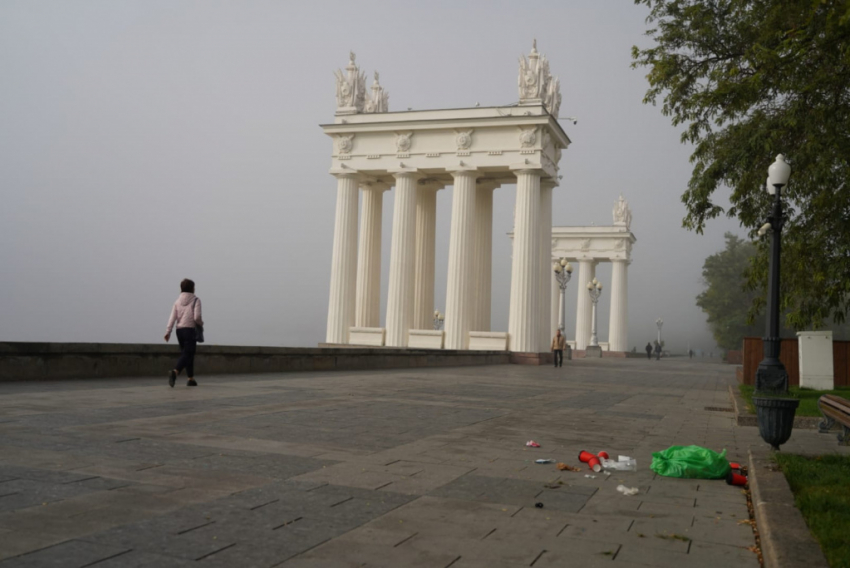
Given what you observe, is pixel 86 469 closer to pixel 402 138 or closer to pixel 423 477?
pixel 423 477

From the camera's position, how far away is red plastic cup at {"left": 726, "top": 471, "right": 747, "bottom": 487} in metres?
6.95

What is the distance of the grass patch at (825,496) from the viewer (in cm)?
448

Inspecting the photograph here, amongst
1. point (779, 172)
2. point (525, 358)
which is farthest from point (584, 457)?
point (525, 358)

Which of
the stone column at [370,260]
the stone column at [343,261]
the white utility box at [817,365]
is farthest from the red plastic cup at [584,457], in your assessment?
the stone column at [370,260]

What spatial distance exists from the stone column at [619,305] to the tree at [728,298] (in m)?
11.8

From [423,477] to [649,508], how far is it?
5.99 ft

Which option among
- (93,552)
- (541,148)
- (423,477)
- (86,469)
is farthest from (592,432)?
(541,148)

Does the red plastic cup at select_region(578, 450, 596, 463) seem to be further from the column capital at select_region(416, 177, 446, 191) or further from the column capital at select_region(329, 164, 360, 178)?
the column capital at select_region(416, 177, 446, 191)

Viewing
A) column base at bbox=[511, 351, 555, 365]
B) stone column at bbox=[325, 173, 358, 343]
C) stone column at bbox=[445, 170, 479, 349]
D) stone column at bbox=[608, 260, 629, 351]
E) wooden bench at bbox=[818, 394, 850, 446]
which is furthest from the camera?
stone column at bbox=[608, 260, 629, 351]

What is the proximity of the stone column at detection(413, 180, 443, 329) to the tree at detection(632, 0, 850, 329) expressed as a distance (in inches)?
1298

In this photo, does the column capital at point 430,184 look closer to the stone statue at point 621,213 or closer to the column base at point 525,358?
the column base at point 525,358

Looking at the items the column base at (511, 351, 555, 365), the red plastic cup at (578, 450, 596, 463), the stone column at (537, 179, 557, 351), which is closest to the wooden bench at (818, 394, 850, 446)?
the red plastic cup at (578, 450, 596, 463)

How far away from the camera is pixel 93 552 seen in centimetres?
411

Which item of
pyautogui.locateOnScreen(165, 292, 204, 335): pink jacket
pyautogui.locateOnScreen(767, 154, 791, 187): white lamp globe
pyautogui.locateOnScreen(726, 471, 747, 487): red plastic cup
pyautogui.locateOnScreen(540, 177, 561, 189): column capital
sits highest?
pyautogui.locateOnScreen(540, 177, 561, 189): column capital
